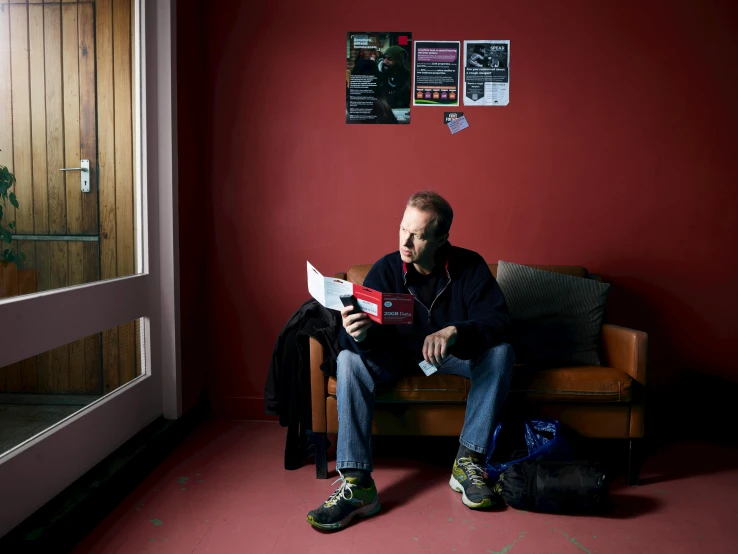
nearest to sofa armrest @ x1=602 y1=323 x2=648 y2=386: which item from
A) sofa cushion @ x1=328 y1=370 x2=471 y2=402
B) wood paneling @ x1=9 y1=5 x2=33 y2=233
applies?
sofa cushion @ x1=328 y1=370 x2=471 y2=402

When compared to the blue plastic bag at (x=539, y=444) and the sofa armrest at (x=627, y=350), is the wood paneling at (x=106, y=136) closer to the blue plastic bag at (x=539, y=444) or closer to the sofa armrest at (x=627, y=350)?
the blue plastic bag at (x=539, y=444)

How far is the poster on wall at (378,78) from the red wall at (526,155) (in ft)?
0.18

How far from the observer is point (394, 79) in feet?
9.45

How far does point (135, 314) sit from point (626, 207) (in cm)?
227

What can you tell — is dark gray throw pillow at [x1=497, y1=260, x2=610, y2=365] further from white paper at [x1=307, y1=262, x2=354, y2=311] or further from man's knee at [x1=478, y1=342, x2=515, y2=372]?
white paper at [x1=307, y1=262, x2=354, y2=311]

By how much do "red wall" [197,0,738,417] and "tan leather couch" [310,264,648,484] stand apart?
79cm

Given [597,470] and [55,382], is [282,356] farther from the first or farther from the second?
[597,470]

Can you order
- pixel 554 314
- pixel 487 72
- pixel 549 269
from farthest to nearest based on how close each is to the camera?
pixel 487 72
pixel 549 269
pixel 554 314

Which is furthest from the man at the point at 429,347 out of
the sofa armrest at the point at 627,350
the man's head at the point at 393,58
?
the man's head at the point at 393,58

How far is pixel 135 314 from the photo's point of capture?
7.98ft

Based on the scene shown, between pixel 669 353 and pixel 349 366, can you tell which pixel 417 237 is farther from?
pixel 669 353

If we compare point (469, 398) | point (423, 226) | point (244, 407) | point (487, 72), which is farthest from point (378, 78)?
point (244, 407)

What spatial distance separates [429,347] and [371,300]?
0.89ft

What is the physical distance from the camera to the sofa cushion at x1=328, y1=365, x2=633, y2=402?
7.30 feet
